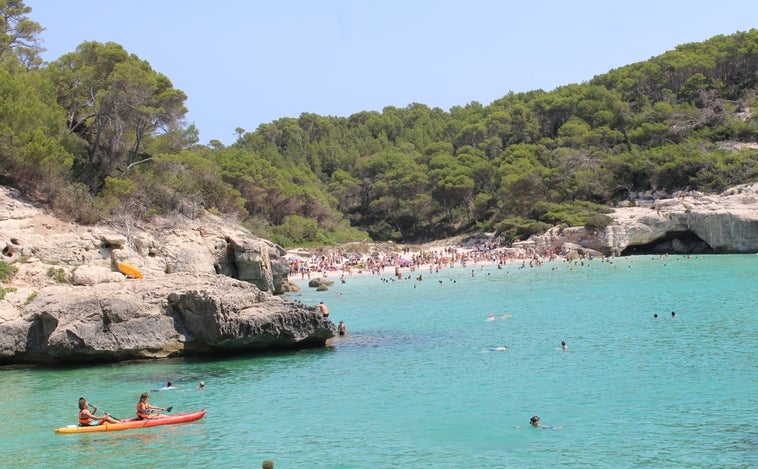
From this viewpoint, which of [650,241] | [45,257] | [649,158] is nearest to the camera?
[45,257]

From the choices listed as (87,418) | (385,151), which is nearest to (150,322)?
(87,418)

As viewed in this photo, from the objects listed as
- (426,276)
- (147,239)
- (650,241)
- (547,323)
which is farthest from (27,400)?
(650,241)

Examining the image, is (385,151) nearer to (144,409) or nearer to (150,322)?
(150,322)

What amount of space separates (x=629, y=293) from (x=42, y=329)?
26.2 metres

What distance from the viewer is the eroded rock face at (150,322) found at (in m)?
18.7

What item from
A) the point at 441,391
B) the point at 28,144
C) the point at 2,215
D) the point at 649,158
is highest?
the point at 649,158

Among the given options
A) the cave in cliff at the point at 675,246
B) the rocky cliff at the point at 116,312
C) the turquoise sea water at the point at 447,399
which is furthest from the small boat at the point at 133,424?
the cave in cliff at the point at 675,246

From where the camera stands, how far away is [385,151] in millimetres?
94750

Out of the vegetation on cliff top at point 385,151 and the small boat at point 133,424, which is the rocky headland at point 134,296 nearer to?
the vegetation on cliff top at point 385,151

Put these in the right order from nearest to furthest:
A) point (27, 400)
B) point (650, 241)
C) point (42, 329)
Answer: point (27, 400) < point (42, 329) < point (650, 241)

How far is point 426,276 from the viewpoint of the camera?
5216 centimetres

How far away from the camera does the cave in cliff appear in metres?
56.9

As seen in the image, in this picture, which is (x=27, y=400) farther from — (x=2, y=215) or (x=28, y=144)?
(x=28, y=144)

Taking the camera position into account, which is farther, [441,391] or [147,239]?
[147,239]
